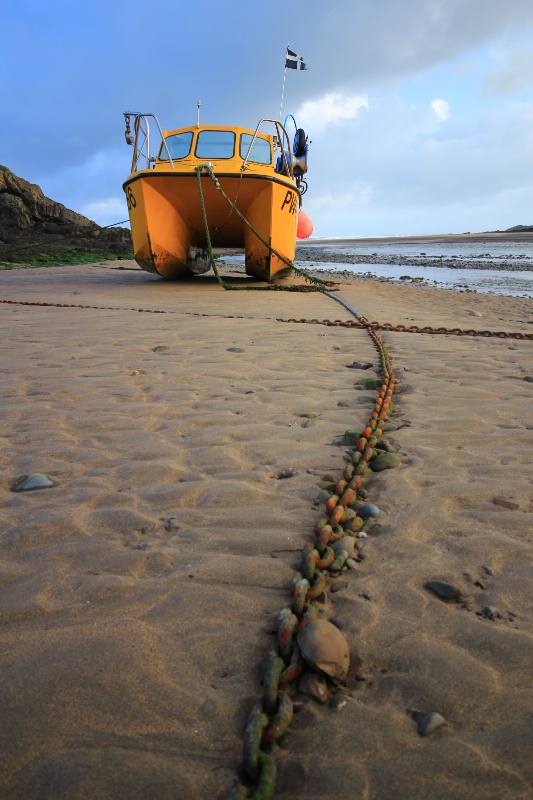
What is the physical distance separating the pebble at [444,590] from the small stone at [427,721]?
435mm

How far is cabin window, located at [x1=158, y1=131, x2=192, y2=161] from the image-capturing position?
9.92 metres

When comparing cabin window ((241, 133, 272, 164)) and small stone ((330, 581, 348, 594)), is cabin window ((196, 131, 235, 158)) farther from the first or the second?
small stone ((330, 581, 348, 594))

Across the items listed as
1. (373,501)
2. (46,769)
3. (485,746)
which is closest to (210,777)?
(46,769)

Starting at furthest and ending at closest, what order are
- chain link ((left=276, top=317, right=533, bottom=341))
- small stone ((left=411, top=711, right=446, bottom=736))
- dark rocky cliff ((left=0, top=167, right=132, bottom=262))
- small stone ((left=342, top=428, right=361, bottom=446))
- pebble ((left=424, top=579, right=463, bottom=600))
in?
dark rocky cliff ((left=0, top=167, right=132, bottom=262))
chain link ((left=276, top=317, right=533, bottom=341))
small stone ((left=342, top=428, right=361, bottom=446))
pebble ((left=424, top=579, right=463, bottom=600))
small stone ((left=411, top=711, right=446, bottom=736))

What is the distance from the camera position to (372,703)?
125 centimetres

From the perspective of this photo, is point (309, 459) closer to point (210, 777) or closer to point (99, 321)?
point (210, 777)

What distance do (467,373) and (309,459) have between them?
79.4 inches

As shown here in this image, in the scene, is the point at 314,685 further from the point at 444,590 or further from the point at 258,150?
the point at 258,150

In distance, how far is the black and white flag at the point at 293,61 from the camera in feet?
37.9

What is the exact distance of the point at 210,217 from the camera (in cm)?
949

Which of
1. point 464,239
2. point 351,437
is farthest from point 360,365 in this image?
point 464,239

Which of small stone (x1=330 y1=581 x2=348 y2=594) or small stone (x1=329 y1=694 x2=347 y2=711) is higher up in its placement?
small stone (x1=330 y1=581 x2=348 y2=594)

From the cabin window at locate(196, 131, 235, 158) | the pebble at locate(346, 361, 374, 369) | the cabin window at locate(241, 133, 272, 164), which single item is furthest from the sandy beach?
the cabin window at locate(241, 133, 272, 164)

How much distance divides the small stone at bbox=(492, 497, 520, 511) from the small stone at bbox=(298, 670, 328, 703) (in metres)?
1.13
